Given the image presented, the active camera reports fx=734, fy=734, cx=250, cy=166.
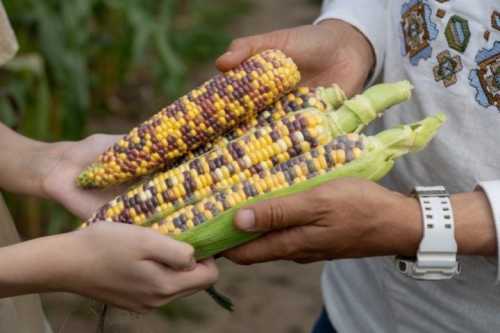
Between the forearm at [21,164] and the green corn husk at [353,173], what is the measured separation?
1.54 feet

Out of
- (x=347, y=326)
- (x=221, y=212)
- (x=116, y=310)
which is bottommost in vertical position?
(x=347, y=326)

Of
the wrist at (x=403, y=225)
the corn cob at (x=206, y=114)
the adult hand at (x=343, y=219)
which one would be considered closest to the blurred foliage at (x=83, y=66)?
the corn cob at (x=206, y=114)

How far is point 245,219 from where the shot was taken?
123cm

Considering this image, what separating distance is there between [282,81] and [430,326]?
559 mm

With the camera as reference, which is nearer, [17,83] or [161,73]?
[17,83]

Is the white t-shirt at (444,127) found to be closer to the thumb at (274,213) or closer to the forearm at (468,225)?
the forearm at (468,225)

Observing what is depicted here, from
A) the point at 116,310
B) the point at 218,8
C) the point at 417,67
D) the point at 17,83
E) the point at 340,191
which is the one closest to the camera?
the point at 340,191

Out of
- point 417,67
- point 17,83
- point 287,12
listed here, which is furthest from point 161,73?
point 417,67

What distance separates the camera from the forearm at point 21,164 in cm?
162

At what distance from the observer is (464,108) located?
133 cm

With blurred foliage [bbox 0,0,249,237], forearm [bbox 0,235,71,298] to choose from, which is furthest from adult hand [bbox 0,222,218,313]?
blurred foliage [bbox 0,0,249,237]

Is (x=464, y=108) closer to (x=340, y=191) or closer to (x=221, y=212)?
(x=340, y=191)

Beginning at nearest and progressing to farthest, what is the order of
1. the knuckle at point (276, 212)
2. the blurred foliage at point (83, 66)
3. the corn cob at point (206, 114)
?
the knuckle at point (276, 212), the corn cob at point (206, 114), the blurred foliage at point (83, 66)

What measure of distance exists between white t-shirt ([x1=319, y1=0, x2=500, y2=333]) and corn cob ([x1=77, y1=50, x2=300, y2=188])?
0.23 meters
